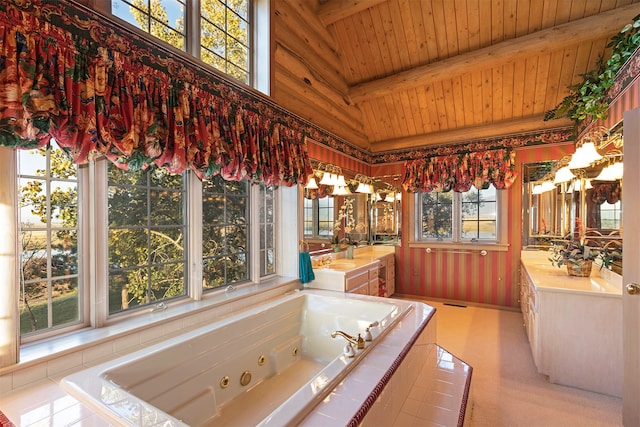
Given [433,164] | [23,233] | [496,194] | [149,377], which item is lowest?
[149,377]

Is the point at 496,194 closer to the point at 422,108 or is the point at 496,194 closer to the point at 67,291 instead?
the point at 422,108

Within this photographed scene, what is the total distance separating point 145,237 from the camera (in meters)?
2.08

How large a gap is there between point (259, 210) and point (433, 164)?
286cm

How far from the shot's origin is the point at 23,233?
5.06ft

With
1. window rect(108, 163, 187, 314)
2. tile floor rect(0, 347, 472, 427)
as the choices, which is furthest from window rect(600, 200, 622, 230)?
window rect(108, 163, 187, 314)

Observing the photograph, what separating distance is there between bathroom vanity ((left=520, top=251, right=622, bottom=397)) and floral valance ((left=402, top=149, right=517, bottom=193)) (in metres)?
1.92

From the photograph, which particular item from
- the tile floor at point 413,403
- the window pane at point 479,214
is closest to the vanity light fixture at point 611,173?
the window pane at point 479,214

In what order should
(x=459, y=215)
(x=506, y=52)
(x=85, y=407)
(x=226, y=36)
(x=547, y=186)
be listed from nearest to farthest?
1. (x=85, y=407)
2. (x=226, y=36)
3. (x=506, y=52)
4. (x=547, y=186)
5. (x=459, y=215)

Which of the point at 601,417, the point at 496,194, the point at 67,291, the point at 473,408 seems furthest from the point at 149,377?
the point at 496,194

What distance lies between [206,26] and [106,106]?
1.31 metres

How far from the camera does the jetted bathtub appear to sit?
4.13ft

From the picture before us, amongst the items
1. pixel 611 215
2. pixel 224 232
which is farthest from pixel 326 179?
pixel 611 215

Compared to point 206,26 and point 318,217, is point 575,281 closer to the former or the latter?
point 318,217

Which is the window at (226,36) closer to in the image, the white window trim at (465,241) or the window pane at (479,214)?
the white window trim at (465,241)
